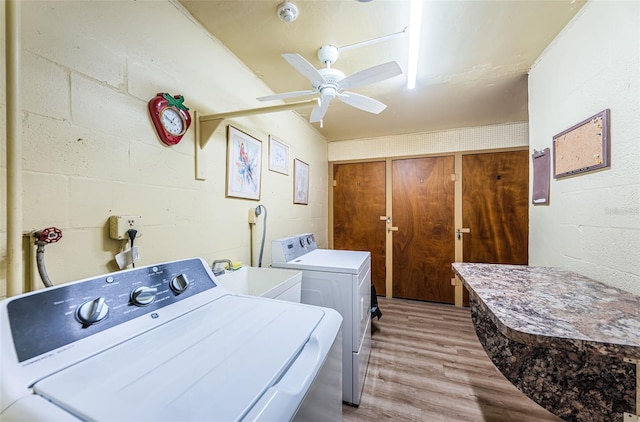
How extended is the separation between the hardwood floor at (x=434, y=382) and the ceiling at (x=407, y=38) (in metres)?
2.24

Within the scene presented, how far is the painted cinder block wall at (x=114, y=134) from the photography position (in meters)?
0.79

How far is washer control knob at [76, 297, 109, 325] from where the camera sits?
66cm

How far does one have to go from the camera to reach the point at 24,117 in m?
0.76

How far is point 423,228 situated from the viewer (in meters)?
3.31

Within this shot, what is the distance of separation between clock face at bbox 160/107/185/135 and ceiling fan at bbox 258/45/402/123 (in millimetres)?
468

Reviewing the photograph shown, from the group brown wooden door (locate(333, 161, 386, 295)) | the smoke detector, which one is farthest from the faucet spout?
brown wooden door (locate(333, 161, 386, 295))

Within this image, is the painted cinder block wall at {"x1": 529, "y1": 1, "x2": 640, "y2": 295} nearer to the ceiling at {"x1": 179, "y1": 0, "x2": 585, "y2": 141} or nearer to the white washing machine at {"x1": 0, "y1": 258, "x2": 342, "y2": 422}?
the ceiling at {"x1": 179, "y1": 0, "x2": 585, "y2": 141}

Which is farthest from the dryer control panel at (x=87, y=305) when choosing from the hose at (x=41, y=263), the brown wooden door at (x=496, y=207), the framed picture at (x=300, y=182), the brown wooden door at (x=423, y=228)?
the brown wooden door at (x=496, y=207)

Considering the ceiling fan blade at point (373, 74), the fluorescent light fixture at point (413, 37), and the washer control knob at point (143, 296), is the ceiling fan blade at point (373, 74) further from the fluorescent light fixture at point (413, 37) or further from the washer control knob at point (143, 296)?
the washer control knob at point (143, 296)

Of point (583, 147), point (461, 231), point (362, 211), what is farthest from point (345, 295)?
point (461, 231)

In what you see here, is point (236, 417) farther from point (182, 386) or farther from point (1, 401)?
point (1, 401)

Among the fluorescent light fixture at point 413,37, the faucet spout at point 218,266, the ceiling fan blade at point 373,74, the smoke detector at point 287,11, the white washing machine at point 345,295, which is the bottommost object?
the white washing machine at point 345,295

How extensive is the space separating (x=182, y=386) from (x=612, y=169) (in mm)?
1769

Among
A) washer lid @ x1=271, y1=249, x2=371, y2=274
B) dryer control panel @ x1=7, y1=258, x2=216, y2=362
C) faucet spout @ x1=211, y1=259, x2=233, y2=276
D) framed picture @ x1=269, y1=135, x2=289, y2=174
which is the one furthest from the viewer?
framed picture @ x1=269, y1=135, x2=289, y2=174
